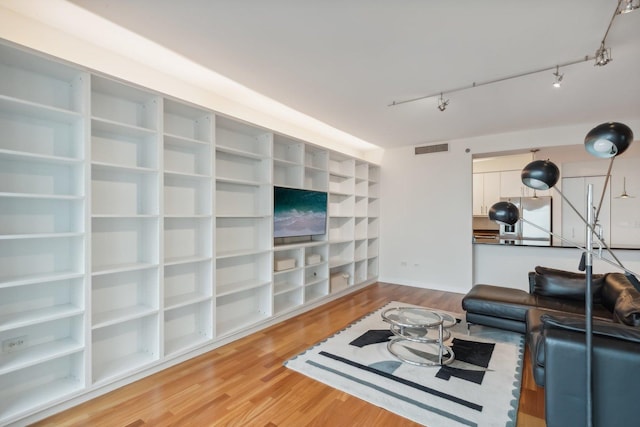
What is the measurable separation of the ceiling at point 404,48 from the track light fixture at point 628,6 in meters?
0.05

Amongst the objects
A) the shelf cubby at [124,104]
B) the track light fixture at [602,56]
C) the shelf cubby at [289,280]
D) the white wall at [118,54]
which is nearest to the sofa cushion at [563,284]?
the track light fixture at [602,56]

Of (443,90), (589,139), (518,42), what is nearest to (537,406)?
(589,139)

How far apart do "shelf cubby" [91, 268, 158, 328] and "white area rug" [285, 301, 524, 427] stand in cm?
137

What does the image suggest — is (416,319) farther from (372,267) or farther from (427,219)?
(372,267)

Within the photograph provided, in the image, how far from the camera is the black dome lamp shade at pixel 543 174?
5.90 ft

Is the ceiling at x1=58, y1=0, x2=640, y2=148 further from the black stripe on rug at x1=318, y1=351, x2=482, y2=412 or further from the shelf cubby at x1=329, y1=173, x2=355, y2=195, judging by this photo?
the black stripe on rug at x1=318, y1=351, x2=482, y2=412

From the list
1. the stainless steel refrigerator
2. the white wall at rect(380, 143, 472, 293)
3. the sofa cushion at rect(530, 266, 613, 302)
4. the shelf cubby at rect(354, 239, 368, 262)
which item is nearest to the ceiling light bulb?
the sofa cushion at rect(530, 266, 613, 302)

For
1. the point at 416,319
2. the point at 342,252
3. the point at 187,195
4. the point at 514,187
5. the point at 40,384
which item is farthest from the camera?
the point at 514,187

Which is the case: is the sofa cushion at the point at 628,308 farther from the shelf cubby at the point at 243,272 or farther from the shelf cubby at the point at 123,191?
the shelf cubby at the point at 123,191

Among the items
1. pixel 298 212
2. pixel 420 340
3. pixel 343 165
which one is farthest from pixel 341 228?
pixel 420 340

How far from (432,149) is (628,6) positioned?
378 centimetres

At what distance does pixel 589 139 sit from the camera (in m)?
1.60

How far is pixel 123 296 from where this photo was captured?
2.65 m

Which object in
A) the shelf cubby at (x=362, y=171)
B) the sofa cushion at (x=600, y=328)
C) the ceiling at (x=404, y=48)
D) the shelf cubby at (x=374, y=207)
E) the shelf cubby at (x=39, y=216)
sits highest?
the ceiling at (x=404, y=48)
